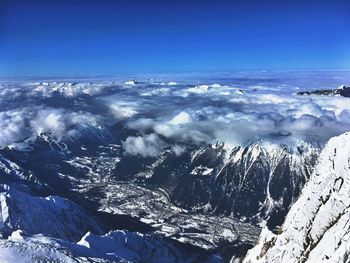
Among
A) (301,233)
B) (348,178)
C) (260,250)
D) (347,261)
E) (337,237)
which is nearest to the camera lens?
(347,261)

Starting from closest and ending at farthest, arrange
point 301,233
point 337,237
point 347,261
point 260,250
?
point 347,261 < point 337,237 < point 301,233 < point 260,250

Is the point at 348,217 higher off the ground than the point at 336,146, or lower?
lower

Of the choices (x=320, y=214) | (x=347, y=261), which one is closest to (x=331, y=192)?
(x=320, y=214)

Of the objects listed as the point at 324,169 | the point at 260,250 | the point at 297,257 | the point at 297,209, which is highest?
the point at 324,169

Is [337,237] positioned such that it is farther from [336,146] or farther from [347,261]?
[336,146]

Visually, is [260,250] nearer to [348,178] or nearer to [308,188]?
[308,188]

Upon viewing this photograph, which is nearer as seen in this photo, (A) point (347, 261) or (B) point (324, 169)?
(A) point (347, 261)

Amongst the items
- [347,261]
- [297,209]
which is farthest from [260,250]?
[347,261]
